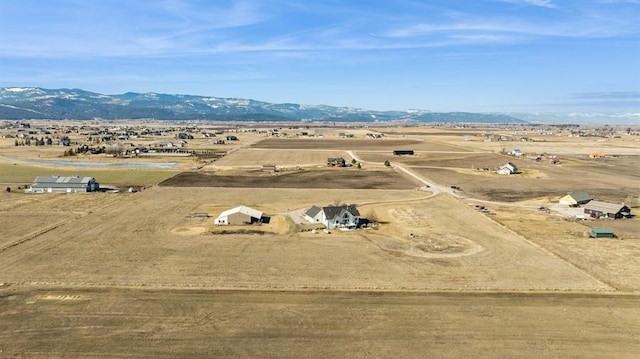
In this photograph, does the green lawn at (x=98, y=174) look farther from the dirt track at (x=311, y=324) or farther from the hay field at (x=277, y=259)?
the dirt track at (x=311, y=324)

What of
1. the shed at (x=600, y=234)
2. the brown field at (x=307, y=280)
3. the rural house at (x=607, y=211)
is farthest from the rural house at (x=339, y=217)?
the rural house at (x=607, y=211)

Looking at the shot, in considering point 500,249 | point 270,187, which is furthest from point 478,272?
point 270,187

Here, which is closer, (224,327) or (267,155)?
(224,327)

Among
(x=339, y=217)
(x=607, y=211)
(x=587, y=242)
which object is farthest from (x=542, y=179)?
(x=339, y=217)

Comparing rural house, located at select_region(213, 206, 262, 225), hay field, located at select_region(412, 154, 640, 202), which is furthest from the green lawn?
hay field, located at select_region(412, 154, 640, 202)

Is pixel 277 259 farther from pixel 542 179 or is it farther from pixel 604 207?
pixel 542 179

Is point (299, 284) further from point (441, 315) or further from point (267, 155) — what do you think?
point (267, 155)

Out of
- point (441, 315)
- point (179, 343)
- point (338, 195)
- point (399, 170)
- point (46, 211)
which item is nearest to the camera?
point (179, 343)
